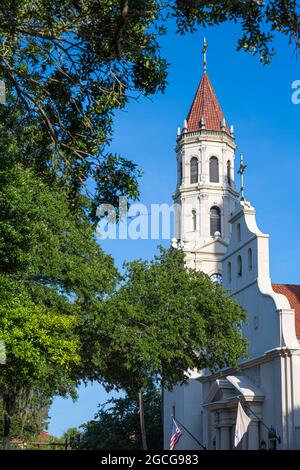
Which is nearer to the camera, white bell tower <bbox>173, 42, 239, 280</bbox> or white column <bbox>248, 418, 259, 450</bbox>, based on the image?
white column <bbox>248, 418, 259, 450</bbox>

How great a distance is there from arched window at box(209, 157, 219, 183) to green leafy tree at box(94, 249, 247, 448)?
23645 mm

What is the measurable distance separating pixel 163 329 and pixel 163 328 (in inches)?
7.4

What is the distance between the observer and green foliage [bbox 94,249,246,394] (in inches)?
1134

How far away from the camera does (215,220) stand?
55000 mm

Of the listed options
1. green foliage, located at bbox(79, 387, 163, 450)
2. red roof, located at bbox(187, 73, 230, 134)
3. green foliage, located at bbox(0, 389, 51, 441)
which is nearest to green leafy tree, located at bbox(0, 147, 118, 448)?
green foliage, located at bbox(0, 389, 51, 441)

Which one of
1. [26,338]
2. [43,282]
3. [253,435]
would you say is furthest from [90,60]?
[253,435]

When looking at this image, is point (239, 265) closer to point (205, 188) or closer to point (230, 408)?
point (230, 408)

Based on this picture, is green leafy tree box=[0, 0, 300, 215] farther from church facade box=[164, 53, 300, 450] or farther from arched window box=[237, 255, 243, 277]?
arched window box=[237, 255, 243, 277]

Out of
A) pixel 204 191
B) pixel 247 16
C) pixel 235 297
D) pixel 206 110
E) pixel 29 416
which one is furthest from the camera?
pixel 206 110

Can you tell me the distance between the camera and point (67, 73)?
13.0 metres

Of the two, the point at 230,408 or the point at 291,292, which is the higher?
the point at 291,292

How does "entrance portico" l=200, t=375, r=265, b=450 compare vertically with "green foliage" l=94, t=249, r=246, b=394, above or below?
below

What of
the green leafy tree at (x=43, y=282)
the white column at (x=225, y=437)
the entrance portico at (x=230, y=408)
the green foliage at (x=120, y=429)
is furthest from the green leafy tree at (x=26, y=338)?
the green foliage at (x=120, y=429)

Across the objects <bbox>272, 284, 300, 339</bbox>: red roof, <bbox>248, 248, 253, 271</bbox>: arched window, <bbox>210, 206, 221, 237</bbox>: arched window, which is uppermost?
<bbox>210, 206, 221, 237</bbox>: arched window
